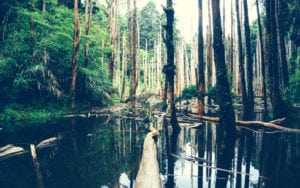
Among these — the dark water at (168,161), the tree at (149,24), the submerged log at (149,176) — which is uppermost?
the tree at (149,24)

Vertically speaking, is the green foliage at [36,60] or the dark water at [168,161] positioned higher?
the green foliage at [36,60]

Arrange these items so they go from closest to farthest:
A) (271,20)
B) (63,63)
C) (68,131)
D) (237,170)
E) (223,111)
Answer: (237,170) → (223,111) → (68,131) → (271,20) → (63,63)

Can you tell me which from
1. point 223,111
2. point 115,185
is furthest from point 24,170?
point 223,111

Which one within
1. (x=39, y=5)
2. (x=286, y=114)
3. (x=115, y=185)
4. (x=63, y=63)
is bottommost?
(x=115, y=185)

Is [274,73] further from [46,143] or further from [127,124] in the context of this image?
[46,143]

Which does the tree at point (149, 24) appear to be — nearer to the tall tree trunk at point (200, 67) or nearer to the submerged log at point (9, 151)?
the tall tree trunk at point (200, 67)

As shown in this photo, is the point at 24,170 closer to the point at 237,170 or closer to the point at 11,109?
the point at 237,170

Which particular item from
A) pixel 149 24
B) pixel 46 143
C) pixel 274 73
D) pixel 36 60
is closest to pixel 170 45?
Answer: pixel 274 73

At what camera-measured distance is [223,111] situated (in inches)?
336

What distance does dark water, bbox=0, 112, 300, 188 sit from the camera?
214 inches

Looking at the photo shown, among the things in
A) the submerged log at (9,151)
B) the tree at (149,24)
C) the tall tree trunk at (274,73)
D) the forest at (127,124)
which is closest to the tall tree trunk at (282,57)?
the forest at (127,124)

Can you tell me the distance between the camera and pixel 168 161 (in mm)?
6895

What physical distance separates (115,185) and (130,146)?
142 inches

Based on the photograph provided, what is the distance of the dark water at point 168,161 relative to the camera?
5441mm
